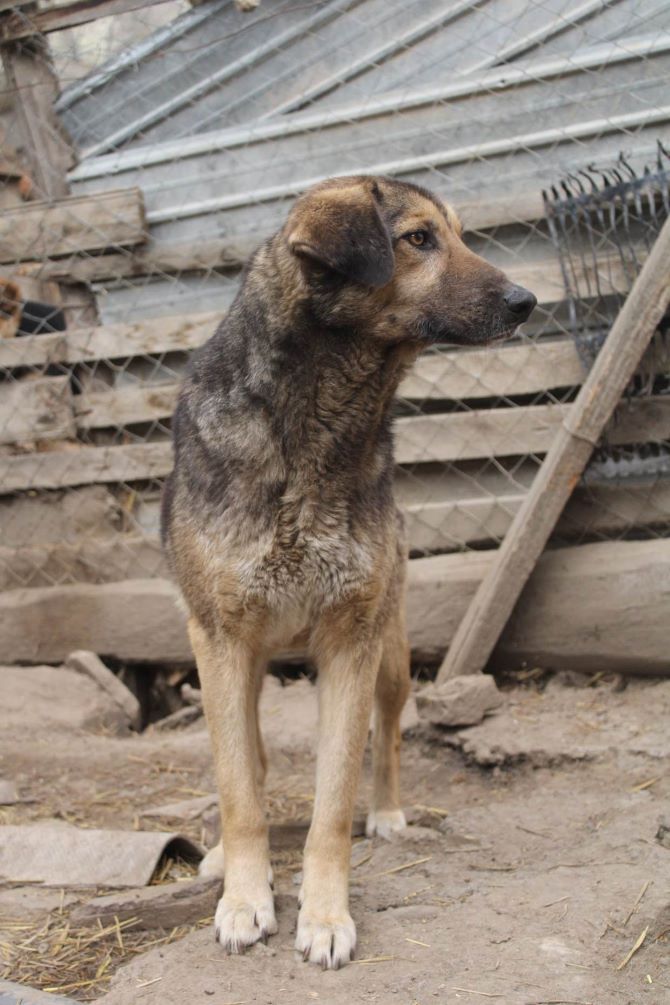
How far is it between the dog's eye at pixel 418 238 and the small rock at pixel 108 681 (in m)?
3.31

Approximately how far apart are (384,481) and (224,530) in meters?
0.57

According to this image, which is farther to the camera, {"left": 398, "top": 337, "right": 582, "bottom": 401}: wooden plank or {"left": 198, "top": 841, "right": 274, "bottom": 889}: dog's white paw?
{"left": 398, "top": 337, "right": 582, "bottom": 401}: wooden plank

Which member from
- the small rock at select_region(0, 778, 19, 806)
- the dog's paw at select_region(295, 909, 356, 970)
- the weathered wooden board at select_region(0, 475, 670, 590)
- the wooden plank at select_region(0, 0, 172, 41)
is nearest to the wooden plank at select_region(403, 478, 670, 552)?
the weathered wooden board at select_region(0, 475, 670, 590)

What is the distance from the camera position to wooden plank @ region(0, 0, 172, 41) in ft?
18.6

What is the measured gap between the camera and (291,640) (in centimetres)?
338

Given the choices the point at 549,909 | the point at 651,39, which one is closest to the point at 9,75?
the point at 651,39

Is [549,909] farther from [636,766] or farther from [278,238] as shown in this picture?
[278,238]

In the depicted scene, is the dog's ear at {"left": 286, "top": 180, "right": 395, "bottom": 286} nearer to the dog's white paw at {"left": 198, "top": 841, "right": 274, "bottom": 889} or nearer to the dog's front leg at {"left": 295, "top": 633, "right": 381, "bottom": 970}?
the dog's front leg at {"left": 295, "top": 633, "right": 381, "bottom": 970}

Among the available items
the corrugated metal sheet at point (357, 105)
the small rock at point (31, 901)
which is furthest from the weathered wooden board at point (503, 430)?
the small rock at point (31, 901)

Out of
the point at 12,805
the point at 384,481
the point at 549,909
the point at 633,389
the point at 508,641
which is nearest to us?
the point at 549,909

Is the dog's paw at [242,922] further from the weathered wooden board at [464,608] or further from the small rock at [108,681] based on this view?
the small rock at [108,681]

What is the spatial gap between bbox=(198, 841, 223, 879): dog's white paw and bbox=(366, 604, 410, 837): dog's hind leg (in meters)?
0.73

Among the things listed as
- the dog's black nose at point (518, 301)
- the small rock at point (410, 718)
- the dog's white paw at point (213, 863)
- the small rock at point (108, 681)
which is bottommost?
the small rock at point (108, 681)

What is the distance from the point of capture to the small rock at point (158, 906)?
3.09 metres
